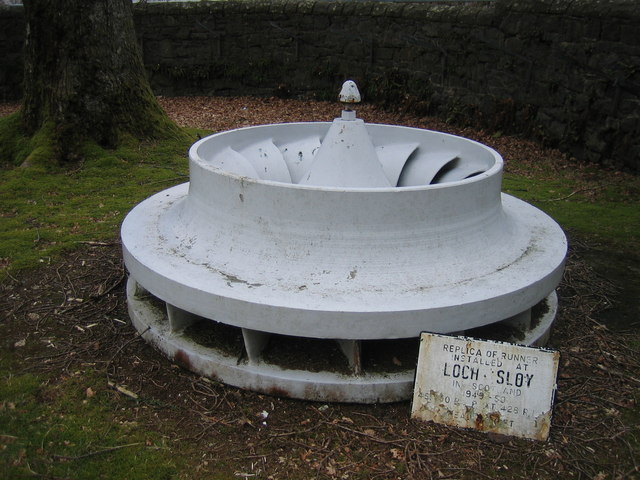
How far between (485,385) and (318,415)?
0.79 metres

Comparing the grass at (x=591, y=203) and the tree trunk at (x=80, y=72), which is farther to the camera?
the tree trunk at (x=80, y=72)

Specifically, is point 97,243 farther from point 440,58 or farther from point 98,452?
point 440,58

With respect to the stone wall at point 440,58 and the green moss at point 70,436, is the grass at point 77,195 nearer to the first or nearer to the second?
the green moss at point 70,436

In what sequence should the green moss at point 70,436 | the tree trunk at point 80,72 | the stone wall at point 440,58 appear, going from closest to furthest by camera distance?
the green moss at point 70,436
the tree trunk at point 80,72
the stone wall at point 440,58

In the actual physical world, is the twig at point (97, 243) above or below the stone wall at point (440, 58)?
below

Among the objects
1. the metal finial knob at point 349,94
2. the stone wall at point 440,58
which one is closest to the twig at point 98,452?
the metal finial knob at point 349,94

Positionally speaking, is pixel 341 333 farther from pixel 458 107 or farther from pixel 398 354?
pixel 458 107

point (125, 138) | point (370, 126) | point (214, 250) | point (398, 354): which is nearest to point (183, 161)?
point (125, 138)

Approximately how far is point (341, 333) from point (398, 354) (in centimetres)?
51

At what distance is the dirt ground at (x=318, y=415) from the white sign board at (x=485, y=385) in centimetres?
7

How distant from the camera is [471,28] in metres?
9.16

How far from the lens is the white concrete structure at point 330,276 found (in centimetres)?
288

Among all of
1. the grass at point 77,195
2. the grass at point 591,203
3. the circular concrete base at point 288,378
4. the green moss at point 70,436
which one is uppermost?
the circular concrete base at point 288,378

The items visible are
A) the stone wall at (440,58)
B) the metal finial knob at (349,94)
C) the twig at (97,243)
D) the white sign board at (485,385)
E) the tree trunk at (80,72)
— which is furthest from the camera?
the stone wall at (440,58)
